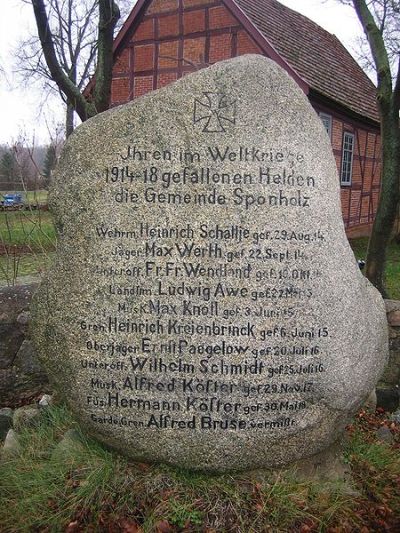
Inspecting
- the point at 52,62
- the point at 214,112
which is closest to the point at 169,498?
the point at 214,112

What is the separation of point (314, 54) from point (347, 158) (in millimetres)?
3216

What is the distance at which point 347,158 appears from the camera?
51.9 feet

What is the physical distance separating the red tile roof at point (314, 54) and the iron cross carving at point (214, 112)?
1004 centimetres

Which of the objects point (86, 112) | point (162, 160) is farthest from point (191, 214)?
point (86, 112)

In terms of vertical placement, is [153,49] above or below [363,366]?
above

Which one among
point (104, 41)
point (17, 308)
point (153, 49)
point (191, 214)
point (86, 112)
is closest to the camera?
point (191, 214)

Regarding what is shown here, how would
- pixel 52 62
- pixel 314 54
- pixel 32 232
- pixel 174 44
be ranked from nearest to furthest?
1. pixel 32 232
2. pixel 52 62
3. pixel 174 44
4. pixel 314 54

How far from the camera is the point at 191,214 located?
262 centimetres

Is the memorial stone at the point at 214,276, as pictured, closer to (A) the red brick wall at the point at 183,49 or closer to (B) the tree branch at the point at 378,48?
(B) the tree branch at the point at 378,48

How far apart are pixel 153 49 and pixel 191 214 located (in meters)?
12.7

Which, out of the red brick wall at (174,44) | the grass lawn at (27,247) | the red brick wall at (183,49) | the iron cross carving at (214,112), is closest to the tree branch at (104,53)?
the grass lawn at (27,247)

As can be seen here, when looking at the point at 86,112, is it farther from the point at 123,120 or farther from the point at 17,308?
the point at 123,120

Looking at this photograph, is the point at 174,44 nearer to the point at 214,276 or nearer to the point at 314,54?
the point at 314,54

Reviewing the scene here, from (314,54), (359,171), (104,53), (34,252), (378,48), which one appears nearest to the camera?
(34,252)
